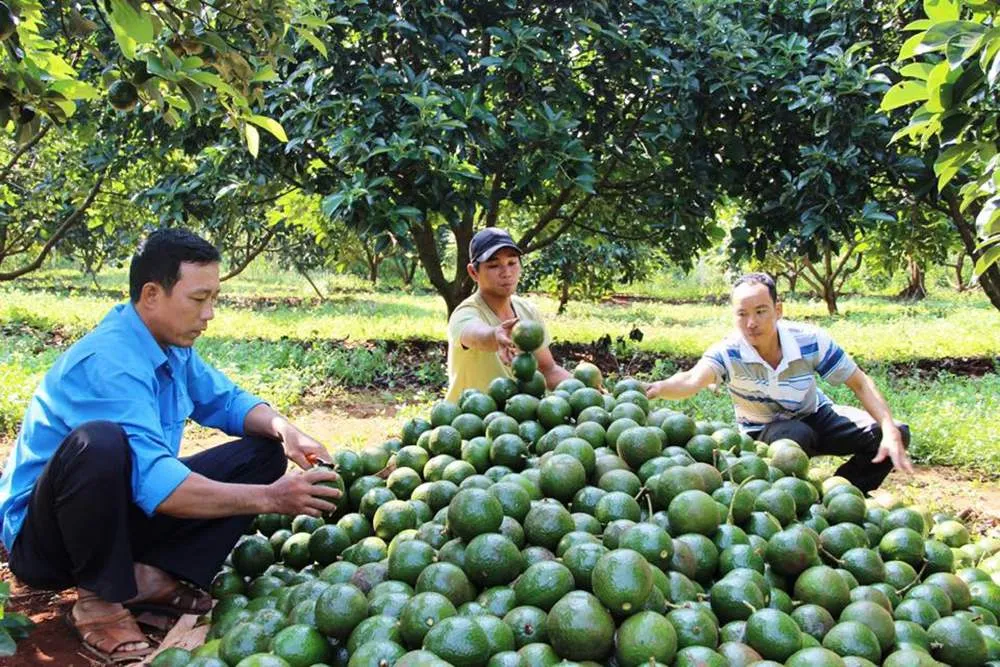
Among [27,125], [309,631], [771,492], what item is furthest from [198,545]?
[771,492]

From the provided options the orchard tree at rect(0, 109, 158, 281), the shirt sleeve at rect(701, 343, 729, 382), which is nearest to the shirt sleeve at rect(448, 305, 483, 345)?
the shirt sleeve at rect(701, 343, 729, 382)

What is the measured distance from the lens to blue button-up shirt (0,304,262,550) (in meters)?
2.56

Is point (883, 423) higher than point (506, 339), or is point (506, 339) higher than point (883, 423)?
point (506, 339)

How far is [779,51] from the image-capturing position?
6.56 m

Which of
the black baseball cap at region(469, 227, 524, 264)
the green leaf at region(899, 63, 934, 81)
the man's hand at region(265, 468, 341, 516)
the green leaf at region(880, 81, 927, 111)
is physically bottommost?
the man's hand at region(265, 468, 341, 516)

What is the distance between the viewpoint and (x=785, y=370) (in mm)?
4117

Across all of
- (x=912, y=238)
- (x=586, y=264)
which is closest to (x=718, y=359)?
(x=912, y=238)

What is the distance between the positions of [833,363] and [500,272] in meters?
1.81

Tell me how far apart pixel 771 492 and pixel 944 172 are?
4.94 feet

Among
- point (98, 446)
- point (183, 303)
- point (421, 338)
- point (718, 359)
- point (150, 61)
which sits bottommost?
point (421, 338)

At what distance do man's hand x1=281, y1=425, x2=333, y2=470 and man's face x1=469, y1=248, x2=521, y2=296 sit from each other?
4.49 feet

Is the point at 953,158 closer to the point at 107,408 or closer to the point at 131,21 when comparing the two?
the point at 131,21

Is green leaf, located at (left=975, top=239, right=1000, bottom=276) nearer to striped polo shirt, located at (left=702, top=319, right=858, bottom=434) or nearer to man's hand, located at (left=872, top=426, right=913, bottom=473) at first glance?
man's hand, located at (left=872, top=426, right=913, bottom=473)

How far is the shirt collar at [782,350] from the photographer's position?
406 centimetres
